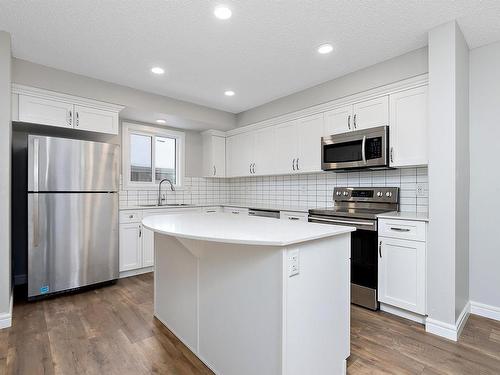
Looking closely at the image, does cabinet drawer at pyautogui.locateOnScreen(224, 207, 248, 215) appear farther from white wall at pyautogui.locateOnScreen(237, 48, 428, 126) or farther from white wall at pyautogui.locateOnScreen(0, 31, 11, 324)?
white wall at pyautogui.locateOnScreen(0, 31, 11, 324)

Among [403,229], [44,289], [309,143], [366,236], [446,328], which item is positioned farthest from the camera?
[309,143]

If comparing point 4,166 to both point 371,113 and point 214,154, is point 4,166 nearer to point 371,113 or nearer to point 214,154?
point 214,154

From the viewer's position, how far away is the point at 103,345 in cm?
210

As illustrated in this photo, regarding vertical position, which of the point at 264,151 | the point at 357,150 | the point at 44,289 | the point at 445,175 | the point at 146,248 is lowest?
the point at 44,289

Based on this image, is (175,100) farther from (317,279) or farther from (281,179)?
(317,279)

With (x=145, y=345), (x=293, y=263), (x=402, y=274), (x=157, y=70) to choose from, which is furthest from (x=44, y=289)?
(x=402, y=274)

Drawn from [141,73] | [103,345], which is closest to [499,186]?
[103,345]

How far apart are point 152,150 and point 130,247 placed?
1657 millimetres

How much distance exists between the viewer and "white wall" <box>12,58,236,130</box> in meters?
2.92

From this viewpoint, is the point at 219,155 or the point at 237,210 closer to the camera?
the point at 237,210

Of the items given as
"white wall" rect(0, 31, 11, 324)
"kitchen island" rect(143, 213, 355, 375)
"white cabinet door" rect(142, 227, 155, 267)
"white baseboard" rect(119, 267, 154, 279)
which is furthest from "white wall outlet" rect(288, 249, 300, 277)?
"white baseboard" rect(119, 267, 154, 279)

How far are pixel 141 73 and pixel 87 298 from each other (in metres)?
2.58

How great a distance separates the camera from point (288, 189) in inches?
175

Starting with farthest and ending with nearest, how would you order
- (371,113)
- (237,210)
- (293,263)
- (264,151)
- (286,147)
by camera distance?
(237,210)
(264,151)
(286,147)
(371,113)
(293,263)
